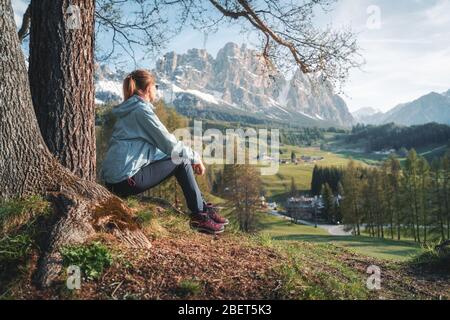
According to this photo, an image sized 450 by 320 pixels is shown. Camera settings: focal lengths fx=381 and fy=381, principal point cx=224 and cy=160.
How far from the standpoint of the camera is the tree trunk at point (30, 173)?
500 centimetres

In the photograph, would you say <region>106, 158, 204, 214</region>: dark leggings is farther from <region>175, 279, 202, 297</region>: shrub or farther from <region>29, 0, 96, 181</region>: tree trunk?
<region>175, 279, 202, 297</region>: shrub

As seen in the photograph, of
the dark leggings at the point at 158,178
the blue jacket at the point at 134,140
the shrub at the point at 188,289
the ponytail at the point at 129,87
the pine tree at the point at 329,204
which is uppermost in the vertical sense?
the ponytail at the point at 129,87

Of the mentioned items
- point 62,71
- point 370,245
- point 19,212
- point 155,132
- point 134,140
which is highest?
point 62,71

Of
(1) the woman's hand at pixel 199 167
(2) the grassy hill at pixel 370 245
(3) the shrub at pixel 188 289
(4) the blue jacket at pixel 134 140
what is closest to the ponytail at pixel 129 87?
(4) the blue jacket at pixel 134 140

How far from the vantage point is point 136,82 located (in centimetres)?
643

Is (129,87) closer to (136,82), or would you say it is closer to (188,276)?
(136,82)

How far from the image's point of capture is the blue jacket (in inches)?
238

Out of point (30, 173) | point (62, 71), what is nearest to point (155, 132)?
point (62, 71)

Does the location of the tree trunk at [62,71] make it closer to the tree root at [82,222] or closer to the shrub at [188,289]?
the tree root at [82,222]

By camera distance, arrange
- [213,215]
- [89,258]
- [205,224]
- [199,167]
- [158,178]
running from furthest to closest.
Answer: [213,215]
[205,224]
[199,167]
[158,178]
[89,258]

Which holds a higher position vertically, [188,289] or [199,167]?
[199,167]

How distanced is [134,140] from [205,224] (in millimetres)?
1924

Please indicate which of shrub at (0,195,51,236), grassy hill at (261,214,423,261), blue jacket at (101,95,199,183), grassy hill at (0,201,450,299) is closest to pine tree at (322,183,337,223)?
grassy hill at (261,214,423,261)
